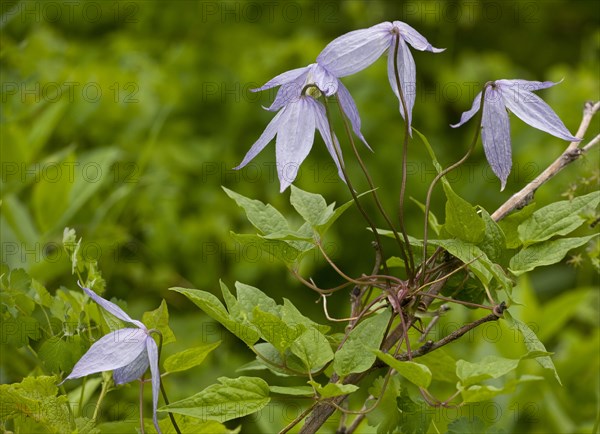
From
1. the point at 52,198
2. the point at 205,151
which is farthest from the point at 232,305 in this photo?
the point at 205,151

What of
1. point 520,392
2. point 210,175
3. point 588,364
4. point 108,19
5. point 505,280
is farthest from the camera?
point 108,19

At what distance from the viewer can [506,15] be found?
411 centimetres

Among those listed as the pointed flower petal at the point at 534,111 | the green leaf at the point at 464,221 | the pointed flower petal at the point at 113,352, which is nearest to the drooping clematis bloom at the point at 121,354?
the pointed flower petal at the point at 113,352

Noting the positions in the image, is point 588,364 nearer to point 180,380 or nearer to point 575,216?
point 180,380

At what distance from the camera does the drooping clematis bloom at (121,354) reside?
0.77 metres

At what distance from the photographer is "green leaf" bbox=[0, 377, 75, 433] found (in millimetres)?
820

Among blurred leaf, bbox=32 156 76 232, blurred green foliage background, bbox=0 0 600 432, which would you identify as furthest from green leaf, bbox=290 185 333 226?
blurred leaf, bbox=32 156 76 232

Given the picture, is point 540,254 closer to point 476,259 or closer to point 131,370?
point 476,259

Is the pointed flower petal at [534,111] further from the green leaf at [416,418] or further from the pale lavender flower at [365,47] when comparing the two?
the green leaf at [416,418]

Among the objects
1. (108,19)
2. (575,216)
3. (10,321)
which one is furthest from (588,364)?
(108,19)

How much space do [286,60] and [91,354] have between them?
7.31 ft

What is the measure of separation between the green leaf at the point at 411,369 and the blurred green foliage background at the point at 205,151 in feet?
3.13

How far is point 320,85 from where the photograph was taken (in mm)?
803

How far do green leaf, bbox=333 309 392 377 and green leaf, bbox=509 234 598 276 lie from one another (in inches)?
5.8
